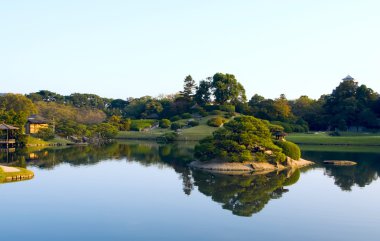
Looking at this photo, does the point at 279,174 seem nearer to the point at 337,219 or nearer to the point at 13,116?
the point at 337,219

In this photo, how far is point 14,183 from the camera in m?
23.9

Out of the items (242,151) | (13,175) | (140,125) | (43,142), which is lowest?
(13,175)

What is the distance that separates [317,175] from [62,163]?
1974 centimetres

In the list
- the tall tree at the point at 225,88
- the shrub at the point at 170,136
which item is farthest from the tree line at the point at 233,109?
the shrub at the point at 170,136

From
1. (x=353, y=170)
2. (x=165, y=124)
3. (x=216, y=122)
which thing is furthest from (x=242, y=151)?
(x=165, y=124)

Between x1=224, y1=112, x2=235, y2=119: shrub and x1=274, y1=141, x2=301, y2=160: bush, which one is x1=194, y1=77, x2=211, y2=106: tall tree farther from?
x1=274, y1=141, x2=301, y2=160: bush

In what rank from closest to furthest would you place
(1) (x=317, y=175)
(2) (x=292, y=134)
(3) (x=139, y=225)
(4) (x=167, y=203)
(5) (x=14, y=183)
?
1. (3) (x=139, y=225)
2. (4) (x=167, y=203)
3. (5) (x=14, y=183)
4. (1) (x=317, y=175)
5. (2) (x=292, y=134)

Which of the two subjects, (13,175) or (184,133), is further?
(184,133)

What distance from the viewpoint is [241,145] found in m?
32.6

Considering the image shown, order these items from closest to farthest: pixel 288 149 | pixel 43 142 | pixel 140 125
→ pixel 288 149
pixel 43 142
pixel 140 125

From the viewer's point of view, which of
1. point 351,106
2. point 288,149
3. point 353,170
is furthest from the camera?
point 351,106

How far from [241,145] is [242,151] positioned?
501 mm

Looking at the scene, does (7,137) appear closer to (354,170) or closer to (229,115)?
(354,170)

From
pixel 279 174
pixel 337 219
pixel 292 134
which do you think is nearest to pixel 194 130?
pixel 292 134
